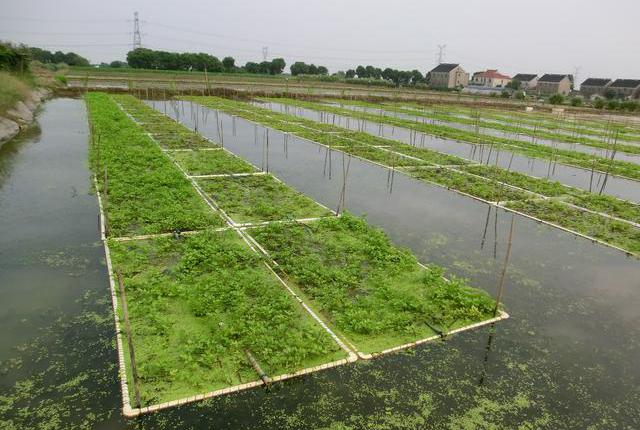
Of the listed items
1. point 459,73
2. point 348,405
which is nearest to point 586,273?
point 348,405

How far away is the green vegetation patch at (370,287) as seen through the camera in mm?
5938

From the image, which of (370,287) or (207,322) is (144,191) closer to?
(207,322)

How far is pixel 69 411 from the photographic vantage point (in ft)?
14.6

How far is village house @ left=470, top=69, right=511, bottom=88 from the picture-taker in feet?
338

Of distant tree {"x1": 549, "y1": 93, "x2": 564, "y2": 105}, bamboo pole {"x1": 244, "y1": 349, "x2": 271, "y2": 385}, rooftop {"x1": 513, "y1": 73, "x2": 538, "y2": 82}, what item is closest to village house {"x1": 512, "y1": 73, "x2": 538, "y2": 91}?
rooftop {"x1": 513, "y1": 73, "x2": 538, "y2": 82}

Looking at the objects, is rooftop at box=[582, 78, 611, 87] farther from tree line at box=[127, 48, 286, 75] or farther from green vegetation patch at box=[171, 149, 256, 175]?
green vegetation patch at box=[171, 149, 256, 175]

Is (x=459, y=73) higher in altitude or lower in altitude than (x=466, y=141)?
higher

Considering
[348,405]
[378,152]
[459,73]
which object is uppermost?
[459,73]

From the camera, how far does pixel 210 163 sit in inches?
551

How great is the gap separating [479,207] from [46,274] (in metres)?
9.86

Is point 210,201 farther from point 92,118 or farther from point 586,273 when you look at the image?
point 92,118

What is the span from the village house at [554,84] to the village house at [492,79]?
426 inches

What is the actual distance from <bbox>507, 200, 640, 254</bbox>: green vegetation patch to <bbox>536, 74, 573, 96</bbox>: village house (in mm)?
91105

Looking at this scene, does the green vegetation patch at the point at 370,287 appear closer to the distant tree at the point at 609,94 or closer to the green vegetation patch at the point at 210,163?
the green vegetation patch at the point at 210,163
